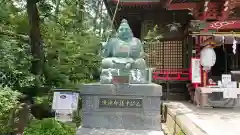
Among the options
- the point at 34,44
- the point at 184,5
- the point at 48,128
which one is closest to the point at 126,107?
the point at 48,128

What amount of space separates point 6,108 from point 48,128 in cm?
101

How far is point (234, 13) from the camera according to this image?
1155 cm

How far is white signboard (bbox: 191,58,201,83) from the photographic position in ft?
36.2

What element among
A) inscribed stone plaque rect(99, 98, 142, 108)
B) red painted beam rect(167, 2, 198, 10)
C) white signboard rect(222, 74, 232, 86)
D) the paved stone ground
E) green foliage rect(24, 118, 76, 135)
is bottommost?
the paved stone ground

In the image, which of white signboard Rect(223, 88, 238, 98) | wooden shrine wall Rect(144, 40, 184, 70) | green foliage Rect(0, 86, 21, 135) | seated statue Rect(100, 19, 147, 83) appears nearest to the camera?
green foliage Rect(0, 86, 21, 135)

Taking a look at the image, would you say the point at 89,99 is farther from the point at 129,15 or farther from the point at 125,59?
the point at 129,15

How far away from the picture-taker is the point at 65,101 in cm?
580

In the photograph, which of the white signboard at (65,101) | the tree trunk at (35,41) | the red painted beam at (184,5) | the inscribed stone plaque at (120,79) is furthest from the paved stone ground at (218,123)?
the red painted beam at (184,5)

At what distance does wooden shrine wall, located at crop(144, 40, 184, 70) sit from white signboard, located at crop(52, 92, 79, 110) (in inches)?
284

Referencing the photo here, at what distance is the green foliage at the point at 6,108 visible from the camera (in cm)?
524

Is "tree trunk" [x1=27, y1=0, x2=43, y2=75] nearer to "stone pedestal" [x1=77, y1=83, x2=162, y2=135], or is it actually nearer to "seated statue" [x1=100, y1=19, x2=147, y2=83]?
"seated statue" [x1=100, y1=19, x2=147, y2=83]

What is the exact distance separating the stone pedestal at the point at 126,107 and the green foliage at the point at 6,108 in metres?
1.30

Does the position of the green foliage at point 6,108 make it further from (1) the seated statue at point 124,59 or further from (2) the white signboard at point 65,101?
(1) the seated statue at point 124,59

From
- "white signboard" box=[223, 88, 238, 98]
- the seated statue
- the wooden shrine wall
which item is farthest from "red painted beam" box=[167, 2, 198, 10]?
the seated statue
